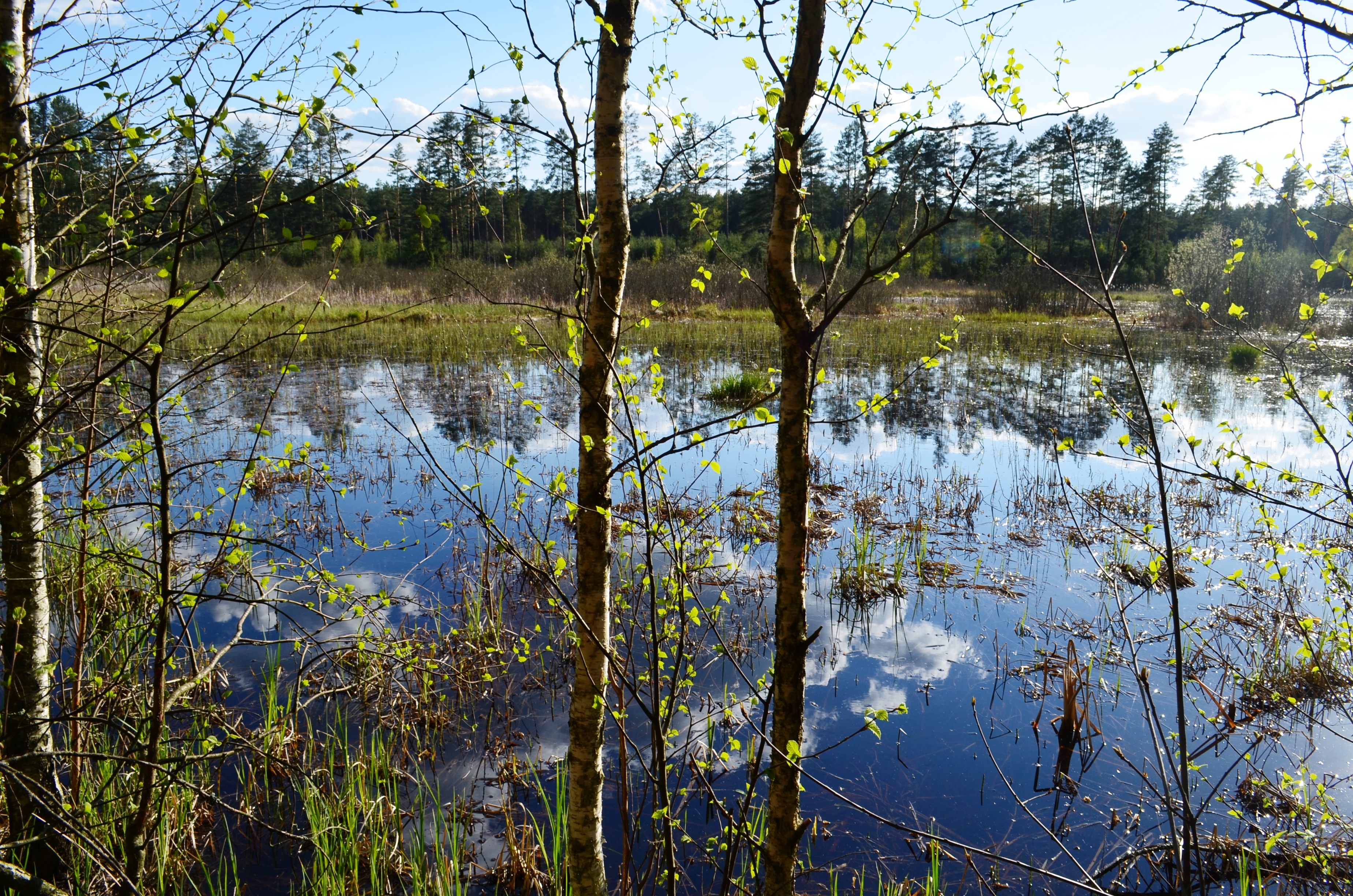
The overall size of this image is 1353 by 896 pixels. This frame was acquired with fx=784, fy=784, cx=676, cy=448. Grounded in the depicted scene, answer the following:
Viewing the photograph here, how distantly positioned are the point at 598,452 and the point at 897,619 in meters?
4.13

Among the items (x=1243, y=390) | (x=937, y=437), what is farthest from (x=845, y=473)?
(x=1243, y=390)

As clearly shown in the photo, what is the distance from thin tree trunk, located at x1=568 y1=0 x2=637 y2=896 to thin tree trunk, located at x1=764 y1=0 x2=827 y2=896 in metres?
0.46

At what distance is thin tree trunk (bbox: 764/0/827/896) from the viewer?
1918mm

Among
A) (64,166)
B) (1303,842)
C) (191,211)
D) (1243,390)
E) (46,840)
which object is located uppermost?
(64,166)

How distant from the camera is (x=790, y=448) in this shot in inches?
80.1

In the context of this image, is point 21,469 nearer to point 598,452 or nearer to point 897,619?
point 598,452

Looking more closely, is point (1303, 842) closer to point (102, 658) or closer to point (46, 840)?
point (46, 840)

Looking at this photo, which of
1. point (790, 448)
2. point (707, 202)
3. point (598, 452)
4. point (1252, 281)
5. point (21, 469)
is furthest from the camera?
point (707, 202)

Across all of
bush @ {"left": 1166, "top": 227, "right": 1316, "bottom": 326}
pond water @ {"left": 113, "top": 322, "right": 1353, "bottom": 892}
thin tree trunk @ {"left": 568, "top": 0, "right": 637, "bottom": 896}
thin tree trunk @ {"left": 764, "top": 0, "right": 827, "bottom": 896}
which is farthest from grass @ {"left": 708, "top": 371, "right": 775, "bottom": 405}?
bush @ {"left": 1166, "top": 227, "right": 1316, "bottom": 326}

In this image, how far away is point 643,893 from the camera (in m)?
3.22

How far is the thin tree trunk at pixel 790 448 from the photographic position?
1918mm

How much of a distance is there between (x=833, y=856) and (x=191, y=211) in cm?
339

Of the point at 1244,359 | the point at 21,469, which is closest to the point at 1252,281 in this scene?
the point at 1244,359

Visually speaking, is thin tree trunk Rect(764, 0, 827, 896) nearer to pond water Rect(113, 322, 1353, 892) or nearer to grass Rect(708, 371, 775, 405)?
pond water Rect(113, 322, 1353, 892)
